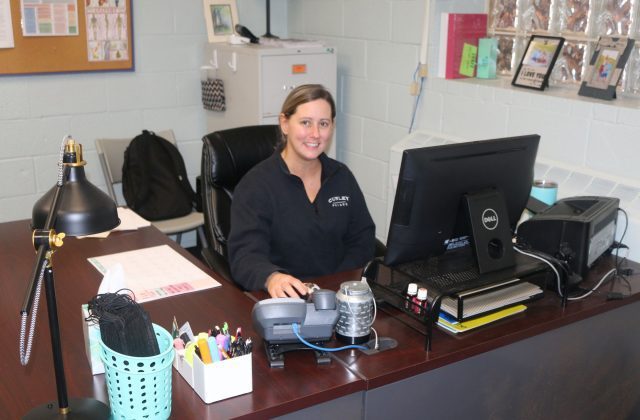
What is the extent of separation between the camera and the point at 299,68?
3.53 metres

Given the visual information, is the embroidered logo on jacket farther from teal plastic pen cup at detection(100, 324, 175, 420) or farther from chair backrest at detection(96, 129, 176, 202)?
chair backrest at detection(96, 129, 176, 202)

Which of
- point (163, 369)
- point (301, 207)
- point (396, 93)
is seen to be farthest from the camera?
point (396, 93)

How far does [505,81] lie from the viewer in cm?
310

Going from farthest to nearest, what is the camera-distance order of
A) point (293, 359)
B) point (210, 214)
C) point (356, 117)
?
point (356, 117) < point (210, 214) < point (293, 359)

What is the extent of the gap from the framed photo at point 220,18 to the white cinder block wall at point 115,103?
7 centimetres

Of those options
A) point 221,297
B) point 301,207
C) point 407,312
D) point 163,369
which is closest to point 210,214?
point 301,207

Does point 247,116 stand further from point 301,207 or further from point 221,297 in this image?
point 221,297

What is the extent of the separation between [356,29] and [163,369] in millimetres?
2678

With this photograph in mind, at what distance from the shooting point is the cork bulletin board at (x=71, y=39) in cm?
338

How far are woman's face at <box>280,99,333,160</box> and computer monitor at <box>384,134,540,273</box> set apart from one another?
0.54m

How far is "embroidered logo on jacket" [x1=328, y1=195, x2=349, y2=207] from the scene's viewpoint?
2.34 meters

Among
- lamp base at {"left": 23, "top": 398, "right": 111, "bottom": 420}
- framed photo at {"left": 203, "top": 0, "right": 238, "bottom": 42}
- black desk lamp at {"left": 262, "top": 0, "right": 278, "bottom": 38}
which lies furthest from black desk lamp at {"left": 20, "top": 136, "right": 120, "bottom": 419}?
black desk lamp at {"left": 262, "top": 0, "right": 278, "bottom": 38}

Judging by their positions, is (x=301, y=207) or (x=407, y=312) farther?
(x=301, y=207)

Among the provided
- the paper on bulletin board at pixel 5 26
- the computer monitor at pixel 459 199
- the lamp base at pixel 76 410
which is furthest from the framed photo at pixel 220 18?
the lamp base at pixel 76 410
